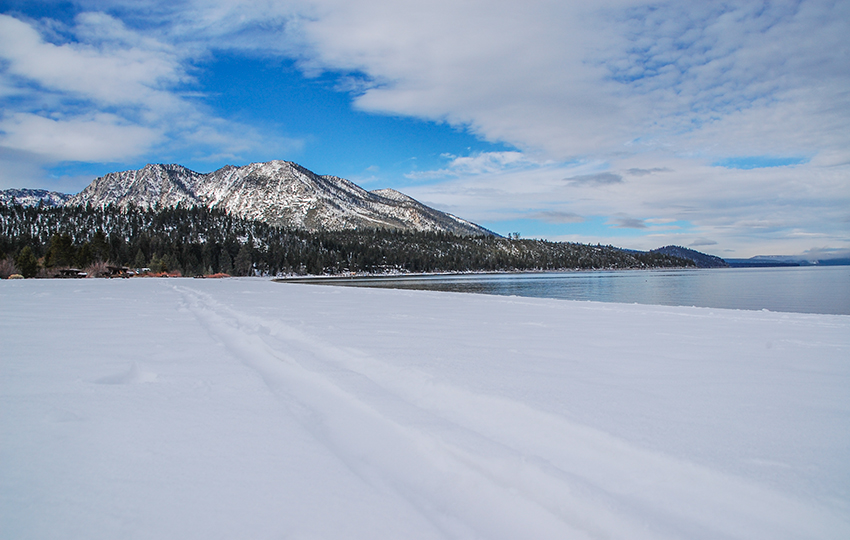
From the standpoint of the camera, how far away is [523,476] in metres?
3.54

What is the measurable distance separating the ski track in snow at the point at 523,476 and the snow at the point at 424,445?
2cm

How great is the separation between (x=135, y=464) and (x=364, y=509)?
6.67 ft

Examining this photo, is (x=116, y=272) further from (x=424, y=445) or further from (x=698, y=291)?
(x=424, y=445)

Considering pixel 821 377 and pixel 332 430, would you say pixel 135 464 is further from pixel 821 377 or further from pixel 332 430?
pixel 821 377

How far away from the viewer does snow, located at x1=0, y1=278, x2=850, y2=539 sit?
292 cm

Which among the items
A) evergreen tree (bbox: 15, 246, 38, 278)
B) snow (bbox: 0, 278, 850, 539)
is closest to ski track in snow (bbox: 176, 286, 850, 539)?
snow (bbox: 0, 278, 850, 539)

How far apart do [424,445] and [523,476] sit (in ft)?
3.18

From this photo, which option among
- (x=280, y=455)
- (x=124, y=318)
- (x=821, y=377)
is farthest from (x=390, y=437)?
(x=124, y=318)

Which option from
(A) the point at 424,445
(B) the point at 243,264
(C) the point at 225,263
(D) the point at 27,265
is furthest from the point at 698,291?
(C) the point at 225,263

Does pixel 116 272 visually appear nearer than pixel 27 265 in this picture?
No

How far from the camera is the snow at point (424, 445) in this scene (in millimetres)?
2918

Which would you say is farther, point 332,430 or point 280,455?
point 332,430

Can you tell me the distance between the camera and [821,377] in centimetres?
634

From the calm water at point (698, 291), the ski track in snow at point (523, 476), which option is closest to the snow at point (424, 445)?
the ski track in snow at point (523, 476)
